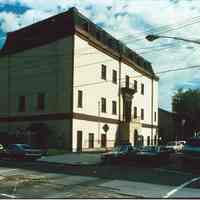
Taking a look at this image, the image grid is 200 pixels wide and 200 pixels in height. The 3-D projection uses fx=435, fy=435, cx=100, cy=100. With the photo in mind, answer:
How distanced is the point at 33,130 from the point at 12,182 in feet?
95.1

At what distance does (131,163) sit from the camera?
2912cm

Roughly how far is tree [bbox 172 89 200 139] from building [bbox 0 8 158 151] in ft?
77.6

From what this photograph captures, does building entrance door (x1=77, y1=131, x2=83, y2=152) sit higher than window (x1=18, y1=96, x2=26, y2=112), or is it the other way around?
window (x1=18, y1=96, x2=26, y2=112)

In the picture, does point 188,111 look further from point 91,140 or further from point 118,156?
point 118,156

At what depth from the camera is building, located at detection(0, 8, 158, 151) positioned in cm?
4406

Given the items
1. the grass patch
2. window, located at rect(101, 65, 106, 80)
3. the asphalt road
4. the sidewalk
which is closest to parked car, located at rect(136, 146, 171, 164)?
the sidewalk

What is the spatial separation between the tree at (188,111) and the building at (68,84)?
23.7 m

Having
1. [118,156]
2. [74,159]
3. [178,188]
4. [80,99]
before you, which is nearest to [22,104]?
[80,99]

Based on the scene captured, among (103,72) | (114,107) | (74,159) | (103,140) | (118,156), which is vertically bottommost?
(74,159)

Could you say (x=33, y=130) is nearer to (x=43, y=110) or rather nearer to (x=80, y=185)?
(x=43, y=110)

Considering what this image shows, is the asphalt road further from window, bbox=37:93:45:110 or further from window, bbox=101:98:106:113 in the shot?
window, bbox=101:98:106:113

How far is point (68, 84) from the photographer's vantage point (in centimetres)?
4381

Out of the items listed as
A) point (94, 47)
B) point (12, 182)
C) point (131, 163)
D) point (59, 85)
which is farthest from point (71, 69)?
point (12, 182)

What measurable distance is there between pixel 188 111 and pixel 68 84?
40508mm
